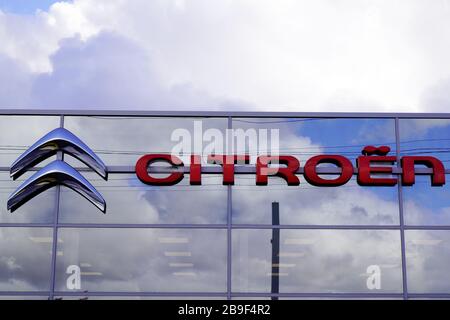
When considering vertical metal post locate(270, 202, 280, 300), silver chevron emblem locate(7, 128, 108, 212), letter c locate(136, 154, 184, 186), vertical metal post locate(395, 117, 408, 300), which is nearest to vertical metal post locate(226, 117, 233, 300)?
vertical metal post locate(270, 202, 280, 300)

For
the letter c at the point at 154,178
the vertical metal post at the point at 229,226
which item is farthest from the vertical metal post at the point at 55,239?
the vertical metal post at the point at 229,226

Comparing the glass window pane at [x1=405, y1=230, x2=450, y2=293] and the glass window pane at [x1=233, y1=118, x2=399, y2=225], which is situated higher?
the glass window pane at [x1=233, y1=118, x2=399, y2=225]

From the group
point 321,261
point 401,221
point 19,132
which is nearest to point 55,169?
point 19,132

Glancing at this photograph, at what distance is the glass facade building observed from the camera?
18938 millimetres

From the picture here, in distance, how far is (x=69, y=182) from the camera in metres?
19.5

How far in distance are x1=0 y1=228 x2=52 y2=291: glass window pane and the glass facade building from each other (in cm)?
2

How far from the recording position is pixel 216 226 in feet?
62.9

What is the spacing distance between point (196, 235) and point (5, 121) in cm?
499

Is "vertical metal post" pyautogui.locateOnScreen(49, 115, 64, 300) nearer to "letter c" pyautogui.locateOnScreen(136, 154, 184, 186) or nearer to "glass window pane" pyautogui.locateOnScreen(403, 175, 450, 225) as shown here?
"letter c" pyautogui.locateOnScreen(136, 154, 184, 186)

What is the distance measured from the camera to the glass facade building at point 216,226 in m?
18.9

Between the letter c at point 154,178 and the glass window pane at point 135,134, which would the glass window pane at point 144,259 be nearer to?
the letter c at point 154,178
